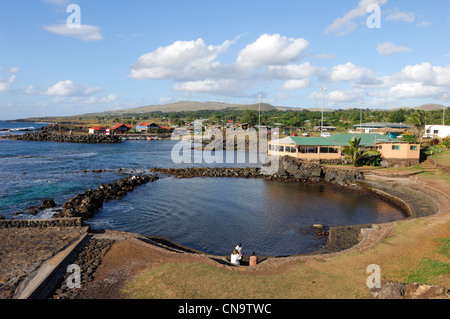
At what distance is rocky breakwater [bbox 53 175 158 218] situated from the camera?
25358mm

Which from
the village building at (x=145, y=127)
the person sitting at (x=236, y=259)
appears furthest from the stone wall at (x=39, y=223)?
the village building at (x=145, y=127)

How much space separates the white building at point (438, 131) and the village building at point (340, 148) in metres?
24.0

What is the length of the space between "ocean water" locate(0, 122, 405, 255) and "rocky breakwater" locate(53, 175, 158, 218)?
0.98 m

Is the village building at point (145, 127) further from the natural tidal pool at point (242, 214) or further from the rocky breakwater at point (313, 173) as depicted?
the natural tidal pool at point (242, 214)

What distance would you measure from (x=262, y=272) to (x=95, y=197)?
2225cm

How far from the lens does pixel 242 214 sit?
27406 mm

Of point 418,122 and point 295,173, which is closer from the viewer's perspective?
point 295,173

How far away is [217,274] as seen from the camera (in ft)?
42.1

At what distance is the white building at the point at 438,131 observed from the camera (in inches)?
2459

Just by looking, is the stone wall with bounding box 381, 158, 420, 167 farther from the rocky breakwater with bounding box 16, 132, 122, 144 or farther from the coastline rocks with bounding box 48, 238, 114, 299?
the rocky breakwater with bounding box 16, 132, 122, 144

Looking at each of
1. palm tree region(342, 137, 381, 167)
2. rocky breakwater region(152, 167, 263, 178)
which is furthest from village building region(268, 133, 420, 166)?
rocky breakwater region(152, 167, 263, 178)

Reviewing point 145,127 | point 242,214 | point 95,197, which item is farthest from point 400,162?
point 145,127

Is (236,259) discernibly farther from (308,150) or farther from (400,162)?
(400,162)

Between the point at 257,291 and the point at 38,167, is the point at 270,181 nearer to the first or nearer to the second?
the point at 257,291
